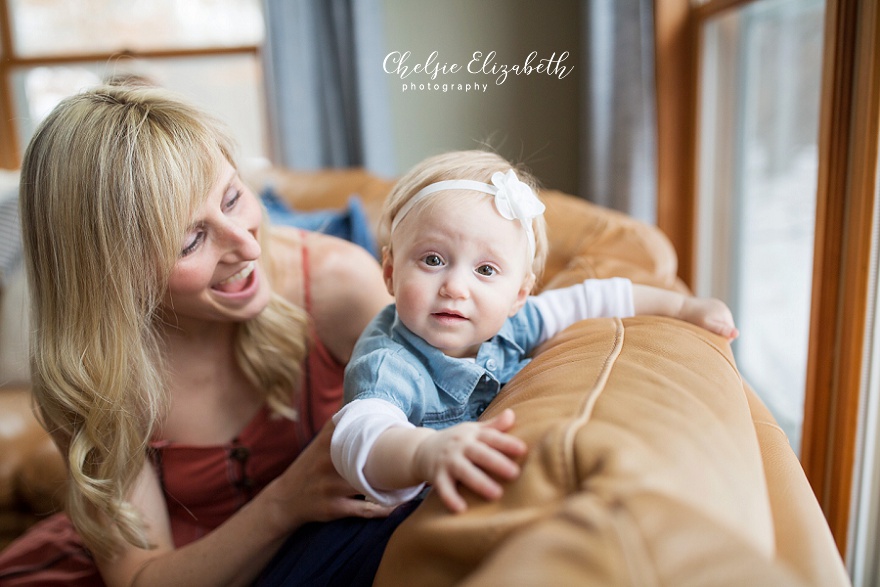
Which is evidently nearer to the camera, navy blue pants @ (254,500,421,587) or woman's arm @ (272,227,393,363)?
navy blue pants @ (254,500,421,587)

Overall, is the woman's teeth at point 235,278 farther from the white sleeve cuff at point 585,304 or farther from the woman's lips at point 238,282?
the white sleeve cuff at point 585,304

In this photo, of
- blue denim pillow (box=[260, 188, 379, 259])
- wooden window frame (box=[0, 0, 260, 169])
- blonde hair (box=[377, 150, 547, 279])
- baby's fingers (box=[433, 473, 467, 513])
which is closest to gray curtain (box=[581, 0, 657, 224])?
blue denim pillow (box=[260, 188, 379, 259])

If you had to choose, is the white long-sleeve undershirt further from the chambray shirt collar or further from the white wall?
the white wall

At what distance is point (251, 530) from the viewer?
38.1 inches

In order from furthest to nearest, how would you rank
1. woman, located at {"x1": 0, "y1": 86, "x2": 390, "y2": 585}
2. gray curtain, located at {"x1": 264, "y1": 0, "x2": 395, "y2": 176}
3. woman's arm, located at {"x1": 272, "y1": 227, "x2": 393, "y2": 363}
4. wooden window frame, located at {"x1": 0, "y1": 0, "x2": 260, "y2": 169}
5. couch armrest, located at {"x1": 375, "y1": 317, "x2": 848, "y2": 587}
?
wooden window frame, located at {"x1": 0, "y1": 0, "x2": 260, "y2": 169}
gray curtain, located at {"x1": 264, "y1": 0, "x2": 395, "y2": 176}
woman's arm, located at {"x1": 272, "y1": 227, "x2": 393, "y2": 363}
woman, located at {"x1": 0, "y1": 86, "x2": 390, "y2": 585}
couch armrest, located at {"x1": 375, "y1": 317, "x2": 848, "y2": 587}

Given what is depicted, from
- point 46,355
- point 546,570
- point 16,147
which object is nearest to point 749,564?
point 546,570

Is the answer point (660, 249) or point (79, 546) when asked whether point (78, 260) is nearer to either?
point (79, 546)

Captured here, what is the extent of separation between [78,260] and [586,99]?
1318mm

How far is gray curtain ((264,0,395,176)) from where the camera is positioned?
8.98 ft

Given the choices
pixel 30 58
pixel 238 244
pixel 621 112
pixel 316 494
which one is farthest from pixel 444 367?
pixel 30 58

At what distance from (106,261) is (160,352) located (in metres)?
0.22

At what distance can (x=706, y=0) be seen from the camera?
6.42 ft

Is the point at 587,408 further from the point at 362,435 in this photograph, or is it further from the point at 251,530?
the point at 251,530

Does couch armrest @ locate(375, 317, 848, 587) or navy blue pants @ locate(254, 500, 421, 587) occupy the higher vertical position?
couch armrest @ locate(375, 317, 848, 587)
